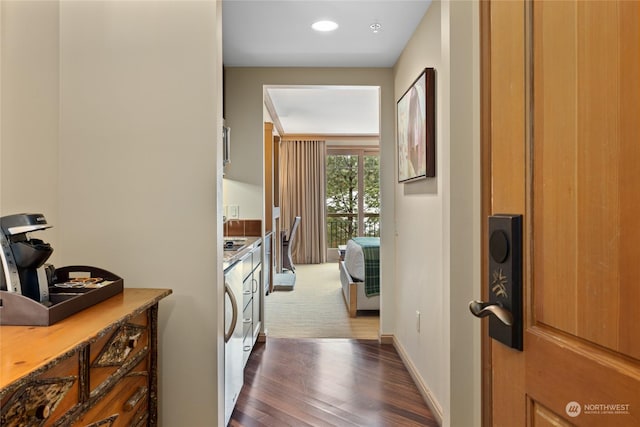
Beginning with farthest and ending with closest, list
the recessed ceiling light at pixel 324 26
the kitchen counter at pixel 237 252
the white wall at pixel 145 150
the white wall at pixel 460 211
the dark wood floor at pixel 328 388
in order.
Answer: the recessed ceiling light at pixel 324 26 < the dark wood floor at pixel 328 388 < the kitchen counter at pixel 237 252 < the white wall at pixel 460 211 < the white wall at pixel 145 150

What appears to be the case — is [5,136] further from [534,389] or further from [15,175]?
[534,389]

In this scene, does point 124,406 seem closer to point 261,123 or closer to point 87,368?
point 87,368

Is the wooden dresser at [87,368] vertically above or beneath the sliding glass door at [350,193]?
beneath

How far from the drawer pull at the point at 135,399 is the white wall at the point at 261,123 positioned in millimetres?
2252

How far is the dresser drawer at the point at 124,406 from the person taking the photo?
1038 millimetres

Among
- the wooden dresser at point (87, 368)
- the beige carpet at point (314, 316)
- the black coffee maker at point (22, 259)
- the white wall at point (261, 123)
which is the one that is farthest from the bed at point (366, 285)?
the black coffee maker at point (22, 259)

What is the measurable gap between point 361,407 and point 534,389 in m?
1.86

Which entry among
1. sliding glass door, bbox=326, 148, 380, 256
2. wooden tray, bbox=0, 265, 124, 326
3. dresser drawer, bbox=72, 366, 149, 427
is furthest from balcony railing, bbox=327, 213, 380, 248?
wooden tray, bbox=0, 265, 124, 326

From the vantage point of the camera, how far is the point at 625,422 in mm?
555

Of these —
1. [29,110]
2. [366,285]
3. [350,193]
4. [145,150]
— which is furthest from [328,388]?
[350,193]

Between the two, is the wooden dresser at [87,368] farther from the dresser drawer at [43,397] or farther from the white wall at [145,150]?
the white wall at [145,150]

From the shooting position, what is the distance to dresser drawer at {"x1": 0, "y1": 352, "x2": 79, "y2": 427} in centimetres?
73

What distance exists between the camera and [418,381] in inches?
103

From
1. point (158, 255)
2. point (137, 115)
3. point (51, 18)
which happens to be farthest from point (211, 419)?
point (51, 18)
